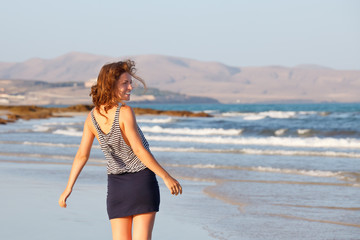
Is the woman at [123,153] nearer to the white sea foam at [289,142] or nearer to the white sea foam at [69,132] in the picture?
the white sea foam at [289,142]

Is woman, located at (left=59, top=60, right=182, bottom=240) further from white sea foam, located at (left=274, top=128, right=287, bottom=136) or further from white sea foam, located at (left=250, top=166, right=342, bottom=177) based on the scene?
white sea foam, located at (left=274, top=128, right=287, bottom=136)

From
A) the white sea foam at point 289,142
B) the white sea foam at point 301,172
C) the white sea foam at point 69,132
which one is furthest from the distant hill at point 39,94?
the white sea foam at point 301,172

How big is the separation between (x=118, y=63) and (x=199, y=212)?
14.6 ft

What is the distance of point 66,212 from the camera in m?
7.34

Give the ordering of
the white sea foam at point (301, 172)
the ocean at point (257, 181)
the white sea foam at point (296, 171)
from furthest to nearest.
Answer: the white sea foam at point (301, 172) → the white sea foam at point (296, 171) → the ocean at point (257, 181)

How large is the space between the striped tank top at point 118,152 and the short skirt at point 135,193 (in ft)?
0.15

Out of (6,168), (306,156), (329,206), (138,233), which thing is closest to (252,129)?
(306,156)

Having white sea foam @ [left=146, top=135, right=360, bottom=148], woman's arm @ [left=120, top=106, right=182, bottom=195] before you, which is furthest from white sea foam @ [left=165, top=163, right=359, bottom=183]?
woman's arm @ [left=120, top=106, right=182, bottom=195]

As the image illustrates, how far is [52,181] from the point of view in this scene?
1051 centimetres

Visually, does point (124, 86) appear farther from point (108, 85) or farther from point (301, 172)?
point (301, 172)

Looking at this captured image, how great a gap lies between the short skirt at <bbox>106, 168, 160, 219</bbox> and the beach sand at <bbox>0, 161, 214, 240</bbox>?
95.4 inches

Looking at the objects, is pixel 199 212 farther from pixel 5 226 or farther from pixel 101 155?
pixel 101 155

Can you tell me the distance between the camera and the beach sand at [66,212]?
628cm

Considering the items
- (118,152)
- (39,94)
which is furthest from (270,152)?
(39,94)
